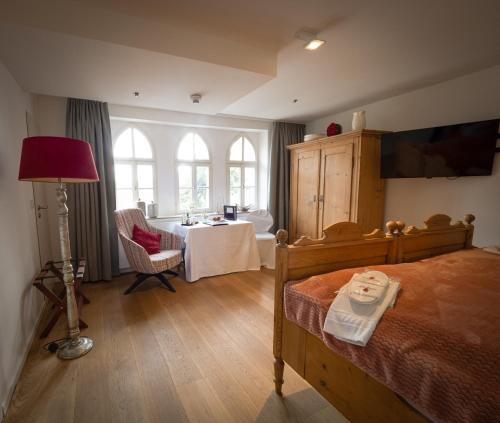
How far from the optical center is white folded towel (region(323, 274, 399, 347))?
1.11 meters

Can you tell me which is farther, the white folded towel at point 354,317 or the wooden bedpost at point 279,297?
the wooden bedpost at point 279,297

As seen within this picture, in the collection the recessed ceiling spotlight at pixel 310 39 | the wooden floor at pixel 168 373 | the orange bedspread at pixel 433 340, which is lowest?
the wooden floor at pixel 168 373

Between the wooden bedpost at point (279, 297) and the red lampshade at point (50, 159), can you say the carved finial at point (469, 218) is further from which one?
the red lampshade at point (50, 159)

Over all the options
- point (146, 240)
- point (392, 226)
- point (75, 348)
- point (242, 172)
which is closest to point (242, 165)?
point (242, 172)

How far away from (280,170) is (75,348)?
3679 mm

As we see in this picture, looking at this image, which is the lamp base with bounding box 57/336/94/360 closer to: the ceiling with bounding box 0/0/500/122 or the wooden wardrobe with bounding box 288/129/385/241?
the ceiling with bounding box 0/0/500/122

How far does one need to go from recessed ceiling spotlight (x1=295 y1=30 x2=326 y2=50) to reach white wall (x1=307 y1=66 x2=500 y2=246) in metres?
1.76

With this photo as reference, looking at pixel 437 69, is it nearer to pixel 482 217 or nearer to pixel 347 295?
pixel 482 217

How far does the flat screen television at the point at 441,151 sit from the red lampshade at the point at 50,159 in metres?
3.16

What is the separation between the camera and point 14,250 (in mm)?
1977

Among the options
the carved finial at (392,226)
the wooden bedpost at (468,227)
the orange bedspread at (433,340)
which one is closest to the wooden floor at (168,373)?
the orange bedspread at (433,340)

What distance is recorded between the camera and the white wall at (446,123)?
2.54 m

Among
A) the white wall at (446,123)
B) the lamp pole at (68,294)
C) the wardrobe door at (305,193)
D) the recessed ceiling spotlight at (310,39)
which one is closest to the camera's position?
the recessed ceiling spotlight at (310,39)

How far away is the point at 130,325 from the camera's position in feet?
8.04
